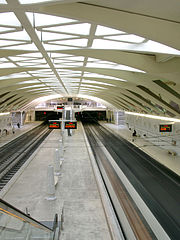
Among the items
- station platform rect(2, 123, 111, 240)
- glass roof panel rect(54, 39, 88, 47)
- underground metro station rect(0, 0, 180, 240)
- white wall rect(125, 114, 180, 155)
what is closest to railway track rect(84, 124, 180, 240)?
underground metro station rect(0, 0, 180, 240)

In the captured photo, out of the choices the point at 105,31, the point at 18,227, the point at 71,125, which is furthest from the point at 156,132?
the point at 18,227

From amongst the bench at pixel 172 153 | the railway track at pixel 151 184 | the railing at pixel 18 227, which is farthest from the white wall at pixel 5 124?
the railing at pixel 18 227

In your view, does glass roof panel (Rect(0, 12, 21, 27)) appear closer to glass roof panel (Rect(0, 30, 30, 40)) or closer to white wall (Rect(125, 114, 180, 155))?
glass roof panel (Rect(0, 30, 30, 40))

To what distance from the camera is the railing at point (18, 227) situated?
11.6ft

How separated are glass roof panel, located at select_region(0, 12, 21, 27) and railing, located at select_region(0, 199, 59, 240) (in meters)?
4.68

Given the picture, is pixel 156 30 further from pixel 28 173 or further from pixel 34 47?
pixel 28 173

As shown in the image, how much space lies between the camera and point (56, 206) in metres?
8.55

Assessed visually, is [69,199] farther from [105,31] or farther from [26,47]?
[105,31]

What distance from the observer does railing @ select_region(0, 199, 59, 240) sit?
352cm

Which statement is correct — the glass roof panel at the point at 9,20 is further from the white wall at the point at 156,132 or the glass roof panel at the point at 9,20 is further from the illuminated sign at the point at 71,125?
the illuminated sign at the point at 71,125

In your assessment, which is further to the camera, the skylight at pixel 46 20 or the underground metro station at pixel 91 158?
the skylight at pixel 46 20

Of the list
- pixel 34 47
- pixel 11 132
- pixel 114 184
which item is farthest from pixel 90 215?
pixel 11 132

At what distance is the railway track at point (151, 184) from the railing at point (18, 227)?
165 inches

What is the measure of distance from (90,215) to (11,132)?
29.2 m
